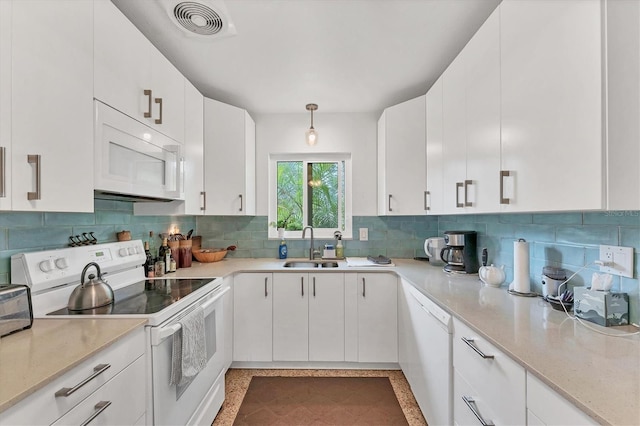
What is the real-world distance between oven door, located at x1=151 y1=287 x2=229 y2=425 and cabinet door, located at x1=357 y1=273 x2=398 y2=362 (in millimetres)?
1101

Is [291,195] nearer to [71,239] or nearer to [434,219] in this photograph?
[434,219]

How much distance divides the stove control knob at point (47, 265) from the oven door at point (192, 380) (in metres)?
0.57

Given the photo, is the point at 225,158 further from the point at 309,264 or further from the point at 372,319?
the point at 372,319

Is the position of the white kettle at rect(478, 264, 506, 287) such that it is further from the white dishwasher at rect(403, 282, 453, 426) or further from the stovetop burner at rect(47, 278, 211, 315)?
the stovetop burner at rect(47, 278, 211, 315)

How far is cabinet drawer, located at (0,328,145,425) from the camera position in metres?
0.74

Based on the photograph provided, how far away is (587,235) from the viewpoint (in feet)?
4.29

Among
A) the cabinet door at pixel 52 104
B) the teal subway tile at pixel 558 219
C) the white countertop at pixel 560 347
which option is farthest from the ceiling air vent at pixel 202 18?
the teal subway tile at pixel 558 219

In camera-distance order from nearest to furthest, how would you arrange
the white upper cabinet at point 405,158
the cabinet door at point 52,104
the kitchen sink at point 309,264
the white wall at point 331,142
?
the cabinet door at point 52,104 < the white upper cabinet at point 405,158 < the kitchen sink at point 309,264 < the white wall at point 331,142

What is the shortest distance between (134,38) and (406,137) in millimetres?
2030

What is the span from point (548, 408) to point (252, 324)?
2.04m

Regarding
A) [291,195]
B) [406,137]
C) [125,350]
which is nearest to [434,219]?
[406,137]

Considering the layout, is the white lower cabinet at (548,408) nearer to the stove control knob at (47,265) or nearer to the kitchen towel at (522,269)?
the kitchen towel at (522,269)

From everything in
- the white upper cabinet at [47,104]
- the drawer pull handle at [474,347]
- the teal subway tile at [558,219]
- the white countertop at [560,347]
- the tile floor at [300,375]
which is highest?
the white upper cabinet at [47,104]

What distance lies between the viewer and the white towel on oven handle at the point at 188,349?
55.4 inches
